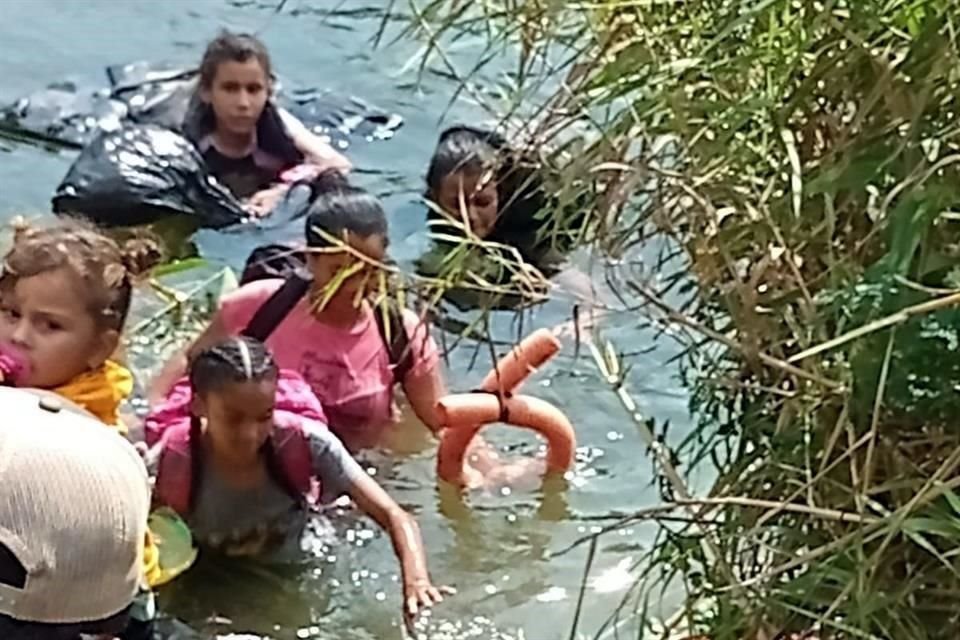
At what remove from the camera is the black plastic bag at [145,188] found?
6.09 meters

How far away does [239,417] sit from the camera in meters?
3.88

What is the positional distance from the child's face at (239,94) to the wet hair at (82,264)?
2.80 m

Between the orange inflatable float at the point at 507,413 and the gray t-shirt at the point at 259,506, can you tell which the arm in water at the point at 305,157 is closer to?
the orange inflatable float at the point at 507,413

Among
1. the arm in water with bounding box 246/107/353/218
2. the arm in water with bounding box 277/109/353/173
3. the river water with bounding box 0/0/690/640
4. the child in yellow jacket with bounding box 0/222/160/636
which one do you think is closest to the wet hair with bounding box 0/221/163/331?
the child in yellow jacket with bounding box 0/222/160/636

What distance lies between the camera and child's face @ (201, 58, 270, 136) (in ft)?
20.9

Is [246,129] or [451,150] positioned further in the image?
[246,129]

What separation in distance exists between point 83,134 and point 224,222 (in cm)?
101

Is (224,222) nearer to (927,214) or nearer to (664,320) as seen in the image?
(664,320)

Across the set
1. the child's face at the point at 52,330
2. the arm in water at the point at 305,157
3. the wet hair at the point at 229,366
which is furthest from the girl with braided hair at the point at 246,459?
the arm in water at the point at 305,157

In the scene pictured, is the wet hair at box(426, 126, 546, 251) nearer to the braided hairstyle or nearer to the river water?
the river water

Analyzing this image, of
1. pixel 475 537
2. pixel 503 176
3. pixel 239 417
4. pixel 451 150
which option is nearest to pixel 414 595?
pixel 239 417

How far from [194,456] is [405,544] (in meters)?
0.59

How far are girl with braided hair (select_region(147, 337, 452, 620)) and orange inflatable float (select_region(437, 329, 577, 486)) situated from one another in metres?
0.24

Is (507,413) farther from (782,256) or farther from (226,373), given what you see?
(782,256)
